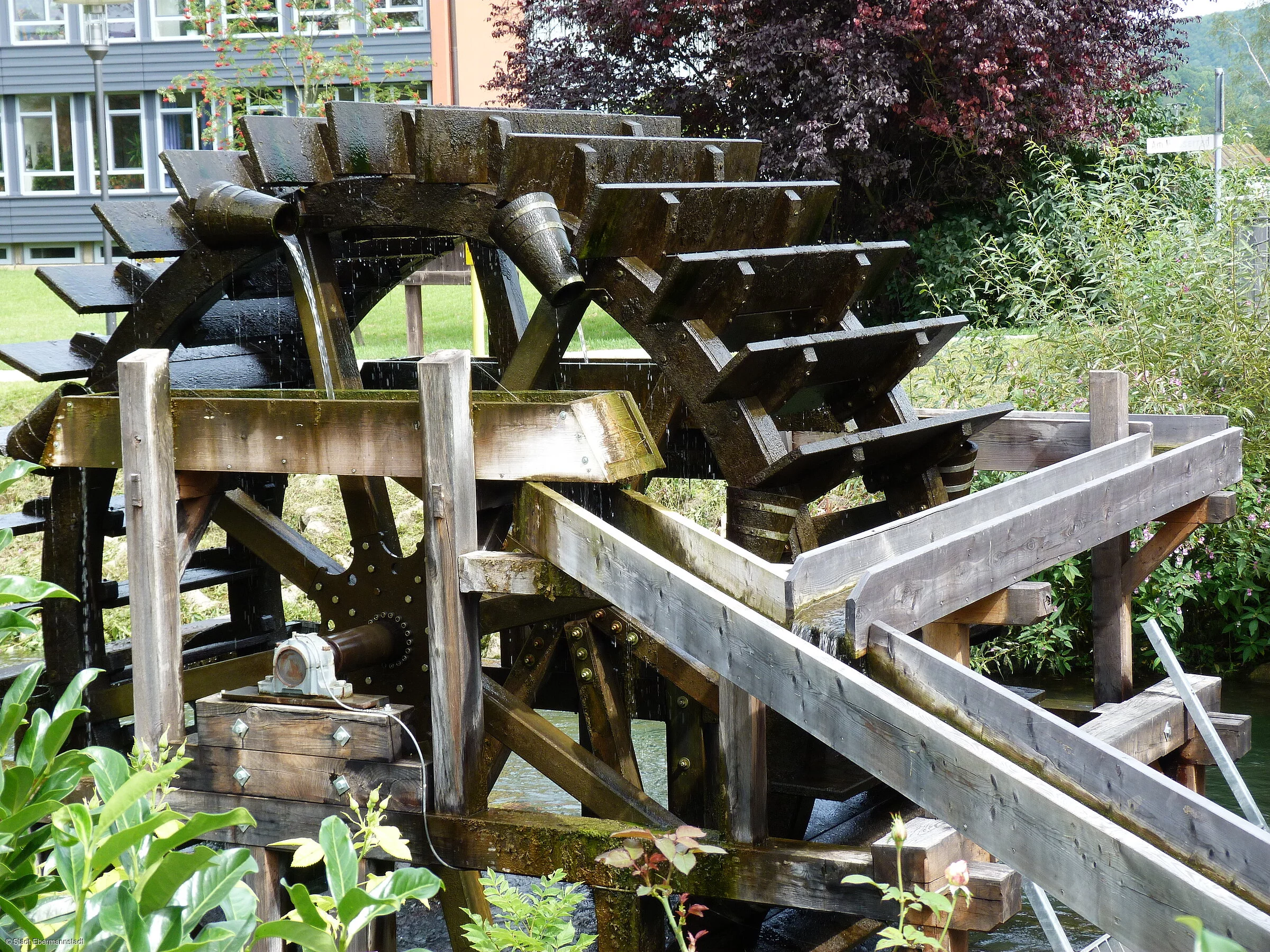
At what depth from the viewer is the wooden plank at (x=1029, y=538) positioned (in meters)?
2.80

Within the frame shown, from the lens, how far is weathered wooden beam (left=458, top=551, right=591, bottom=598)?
347 cm

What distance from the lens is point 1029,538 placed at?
3.40 m

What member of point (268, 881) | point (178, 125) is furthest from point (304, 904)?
point (178, 125)

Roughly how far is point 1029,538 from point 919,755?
112 centimetres

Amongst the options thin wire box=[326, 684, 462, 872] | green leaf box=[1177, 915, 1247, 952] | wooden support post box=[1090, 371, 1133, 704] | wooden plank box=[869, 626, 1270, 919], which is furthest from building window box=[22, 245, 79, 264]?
green leaf box=[1177, 915, 1247, 952]

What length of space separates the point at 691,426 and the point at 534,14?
374 inches

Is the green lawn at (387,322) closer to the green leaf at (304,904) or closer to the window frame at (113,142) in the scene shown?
the window frame at (113,142)

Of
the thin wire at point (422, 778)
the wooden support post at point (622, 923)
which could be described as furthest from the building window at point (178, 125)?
the wooden support post at point (622, 923)

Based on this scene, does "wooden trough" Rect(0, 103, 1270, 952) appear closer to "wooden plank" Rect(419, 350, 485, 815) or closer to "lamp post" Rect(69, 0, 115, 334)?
"wooden plank" Rect(419, 350, 485, 815)

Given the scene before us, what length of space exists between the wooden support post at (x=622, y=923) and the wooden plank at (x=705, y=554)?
0.86 metres

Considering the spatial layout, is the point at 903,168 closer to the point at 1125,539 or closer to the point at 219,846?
the point at 1125,539

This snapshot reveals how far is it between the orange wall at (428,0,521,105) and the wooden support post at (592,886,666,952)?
765 inches

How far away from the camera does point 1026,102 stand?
12.5m

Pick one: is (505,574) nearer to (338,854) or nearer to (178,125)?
(338,854)
